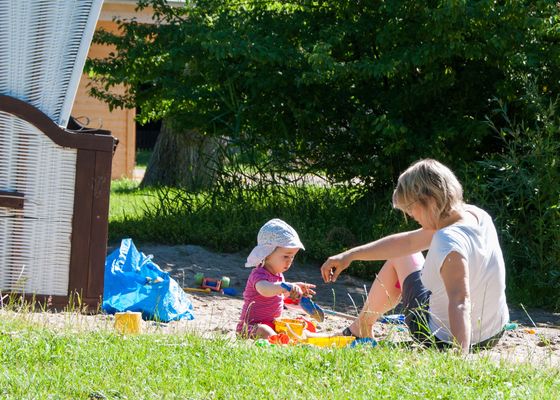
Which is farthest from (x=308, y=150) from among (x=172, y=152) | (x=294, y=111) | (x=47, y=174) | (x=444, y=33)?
(x=172, y=152)

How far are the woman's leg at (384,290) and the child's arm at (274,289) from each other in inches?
17.1

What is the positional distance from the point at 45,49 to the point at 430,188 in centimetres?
218

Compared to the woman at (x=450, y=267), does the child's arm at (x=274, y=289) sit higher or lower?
lower

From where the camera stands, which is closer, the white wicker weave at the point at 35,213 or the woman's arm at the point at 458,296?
the woman's arm at the point at 458,296

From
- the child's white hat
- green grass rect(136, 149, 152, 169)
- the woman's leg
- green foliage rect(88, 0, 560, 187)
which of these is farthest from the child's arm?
green grass rect(136, 149, 152, 169)

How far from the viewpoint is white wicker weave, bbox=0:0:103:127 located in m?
5.16

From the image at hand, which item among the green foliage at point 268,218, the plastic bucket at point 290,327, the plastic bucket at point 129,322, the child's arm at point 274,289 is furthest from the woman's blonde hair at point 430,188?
the green foliage at point 268,218

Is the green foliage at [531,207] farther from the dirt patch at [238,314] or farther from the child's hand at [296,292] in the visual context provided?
the child's hand at [296,292]

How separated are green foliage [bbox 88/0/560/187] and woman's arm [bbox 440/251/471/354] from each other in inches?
154

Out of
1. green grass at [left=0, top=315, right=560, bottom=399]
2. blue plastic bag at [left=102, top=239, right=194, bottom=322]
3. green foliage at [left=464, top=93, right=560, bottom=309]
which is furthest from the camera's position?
green foliage at [left=464, top=93, right=560, bottom=309]

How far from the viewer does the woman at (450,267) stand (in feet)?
14.2

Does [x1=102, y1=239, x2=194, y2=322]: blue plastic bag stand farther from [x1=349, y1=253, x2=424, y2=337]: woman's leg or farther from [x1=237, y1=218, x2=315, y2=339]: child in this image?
[x1=349, y1=253, x2=424, y2=337]: woman's leg

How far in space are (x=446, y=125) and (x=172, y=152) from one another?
827 centimetres

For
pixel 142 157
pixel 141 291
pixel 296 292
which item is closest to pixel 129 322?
pixel 296 292
